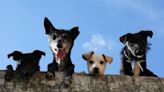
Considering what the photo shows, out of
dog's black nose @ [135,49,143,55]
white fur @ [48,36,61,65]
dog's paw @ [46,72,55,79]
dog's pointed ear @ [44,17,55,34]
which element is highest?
dog's pointed ear @ [44,17,55,34]

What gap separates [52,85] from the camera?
25.0 ft

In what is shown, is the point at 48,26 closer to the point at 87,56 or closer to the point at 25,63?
the point at 25,63

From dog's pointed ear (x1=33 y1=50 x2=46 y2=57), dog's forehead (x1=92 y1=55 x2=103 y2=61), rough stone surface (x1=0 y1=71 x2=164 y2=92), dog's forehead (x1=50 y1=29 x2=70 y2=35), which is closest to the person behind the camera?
rough stone surface (x1=0 y1=71 x2=164 y2=92)

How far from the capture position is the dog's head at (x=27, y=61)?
7.73 m

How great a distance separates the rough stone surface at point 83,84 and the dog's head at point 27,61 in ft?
0.48

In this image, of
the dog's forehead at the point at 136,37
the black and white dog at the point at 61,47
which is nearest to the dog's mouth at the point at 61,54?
the black and white dog at the point at 61,47

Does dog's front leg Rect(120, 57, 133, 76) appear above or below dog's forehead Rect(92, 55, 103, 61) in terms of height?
below

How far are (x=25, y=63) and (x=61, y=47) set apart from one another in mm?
802

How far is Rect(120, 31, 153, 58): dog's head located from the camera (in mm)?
8008

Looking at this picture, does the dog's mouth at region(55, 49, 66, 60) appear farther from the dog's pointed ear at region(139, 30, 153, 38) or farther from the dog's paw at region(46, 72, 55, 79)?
the dog's pointed ear at region(139, 30, 153, 38)

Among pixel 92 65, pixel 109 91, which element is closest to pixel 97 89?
pixel 109 91

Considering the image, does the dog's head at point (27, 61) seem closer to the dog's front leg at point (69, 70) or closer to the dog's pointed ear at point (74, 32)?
the dog's front leg at point (69, 70)

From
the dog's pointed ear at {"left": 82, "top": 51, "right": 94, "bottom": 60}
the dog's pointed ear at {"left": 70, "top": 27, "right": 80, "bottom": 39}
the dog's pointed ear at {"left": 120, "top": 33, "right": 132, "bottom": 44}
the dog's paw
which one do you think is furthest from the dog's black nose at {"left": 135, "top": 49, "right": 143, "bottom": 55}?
the dog's paw

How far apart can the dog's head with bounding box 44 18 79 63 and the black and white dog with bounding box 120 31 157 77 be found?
43.6 inches
